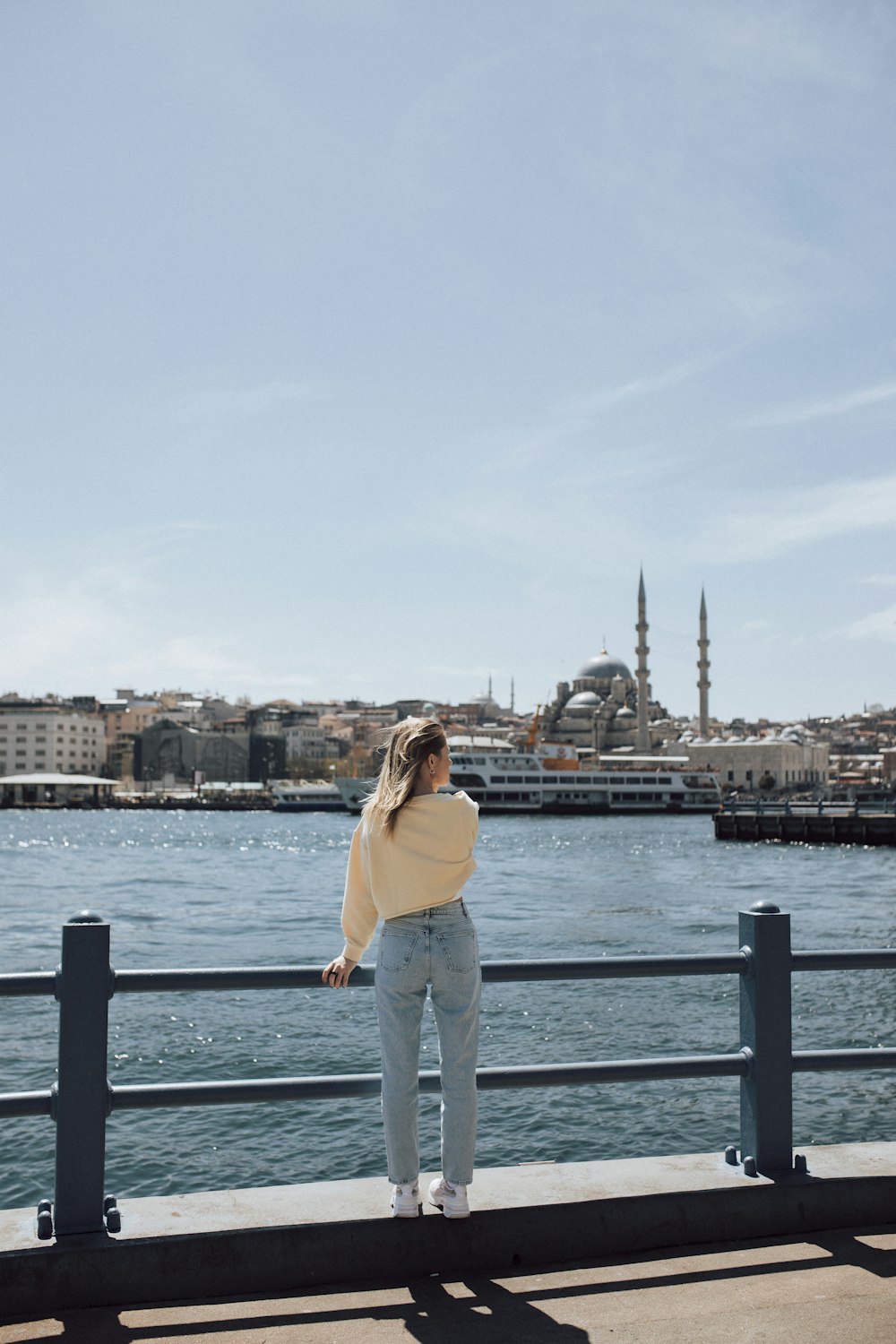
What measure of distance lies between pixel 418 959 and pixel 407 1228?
0.70 metres

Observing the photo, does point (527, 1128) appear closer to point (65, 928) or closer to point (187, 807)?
point (65, 928)

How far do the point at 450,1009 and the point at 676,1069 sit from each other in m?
0.78

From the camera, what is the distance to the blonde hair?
10.5 feet

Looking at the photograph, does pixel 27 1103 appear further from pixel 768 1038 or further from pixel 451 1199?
pixel 768 1038

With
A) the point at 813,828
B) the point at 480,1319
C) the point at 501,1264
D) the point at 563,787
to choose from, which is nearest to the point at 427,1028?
the point at 501,1264

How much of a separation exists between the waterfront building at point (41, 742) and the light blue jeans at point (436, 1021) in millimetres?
140059

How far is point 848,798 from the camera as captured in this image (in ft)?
326

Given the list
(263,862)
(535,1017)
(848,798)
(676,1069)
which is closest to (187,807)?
(848,798)

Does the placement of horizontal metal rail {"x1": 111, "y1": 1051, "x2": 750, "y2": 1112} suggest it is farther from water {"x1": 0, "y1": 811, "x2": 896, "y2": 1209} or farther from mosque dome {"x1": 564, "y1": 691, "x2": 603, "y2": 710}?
mosque dome {"x1": 564, "y1": 691, "x2": 603, "y2": 710}

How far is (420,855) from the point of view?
3.19 metres

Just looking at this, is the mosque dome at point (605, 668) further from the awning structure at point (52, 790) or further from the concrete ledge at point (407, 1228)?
the concrete ledge at point (407, 1228)

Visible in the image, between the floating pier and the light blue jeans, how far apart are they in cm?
5002

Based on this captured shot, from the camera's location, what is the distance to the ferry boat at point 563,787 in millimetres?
90875

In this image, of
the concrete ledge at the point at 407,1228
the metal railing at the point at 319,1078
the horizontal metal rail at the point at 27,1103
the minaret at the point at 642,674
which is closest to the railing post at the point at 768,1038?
the metal railing at the point at 319,1078
